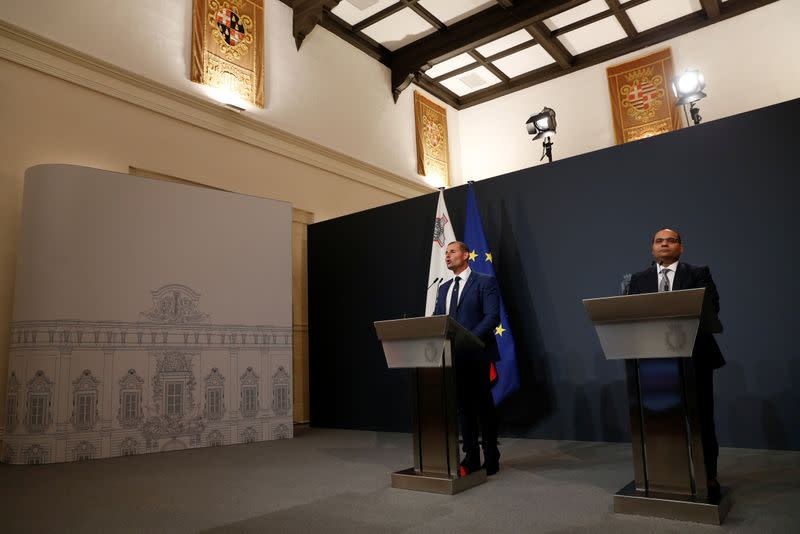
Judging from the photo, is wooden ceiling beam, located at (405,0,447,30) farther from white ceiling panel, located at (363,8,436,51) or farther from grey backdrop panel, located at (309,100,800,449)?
grey backdrop panel, located at (309,100,800,449)

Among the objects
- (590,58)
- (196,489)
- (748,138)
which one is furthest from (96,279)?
(590,58)

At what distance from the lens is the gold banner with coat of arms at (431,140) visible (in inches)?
383

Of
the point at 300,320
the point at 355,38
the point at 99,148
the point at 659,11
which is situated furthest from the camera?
the point at 355,38

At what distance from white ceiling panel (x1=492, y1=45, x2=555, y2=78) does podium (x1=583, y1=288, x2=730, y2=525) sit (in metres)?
7.68

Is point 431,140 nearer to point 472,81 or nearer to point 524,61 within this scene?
point 472,81

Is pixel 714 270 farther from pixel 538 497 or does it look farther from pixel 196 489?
pixel 196 489

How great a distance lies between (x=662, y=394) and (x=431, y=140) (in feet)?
26.0

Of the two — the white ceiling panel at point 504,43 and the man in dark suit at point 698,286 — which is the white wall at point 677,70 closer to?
the white ceiling panel at point 504,43

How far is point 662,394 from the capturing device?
2592 mm

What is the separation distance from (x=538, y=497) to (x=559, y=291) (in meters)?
2.46

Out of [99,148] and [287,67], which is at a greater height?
[287,67]

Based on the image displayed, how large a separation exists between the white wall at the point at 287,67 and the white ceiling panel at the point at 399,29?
1.20ft

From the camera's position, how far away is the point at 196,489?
3.23 meters

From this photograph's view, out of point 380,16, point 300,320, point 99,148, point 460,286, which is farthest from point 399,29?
point 460,286
